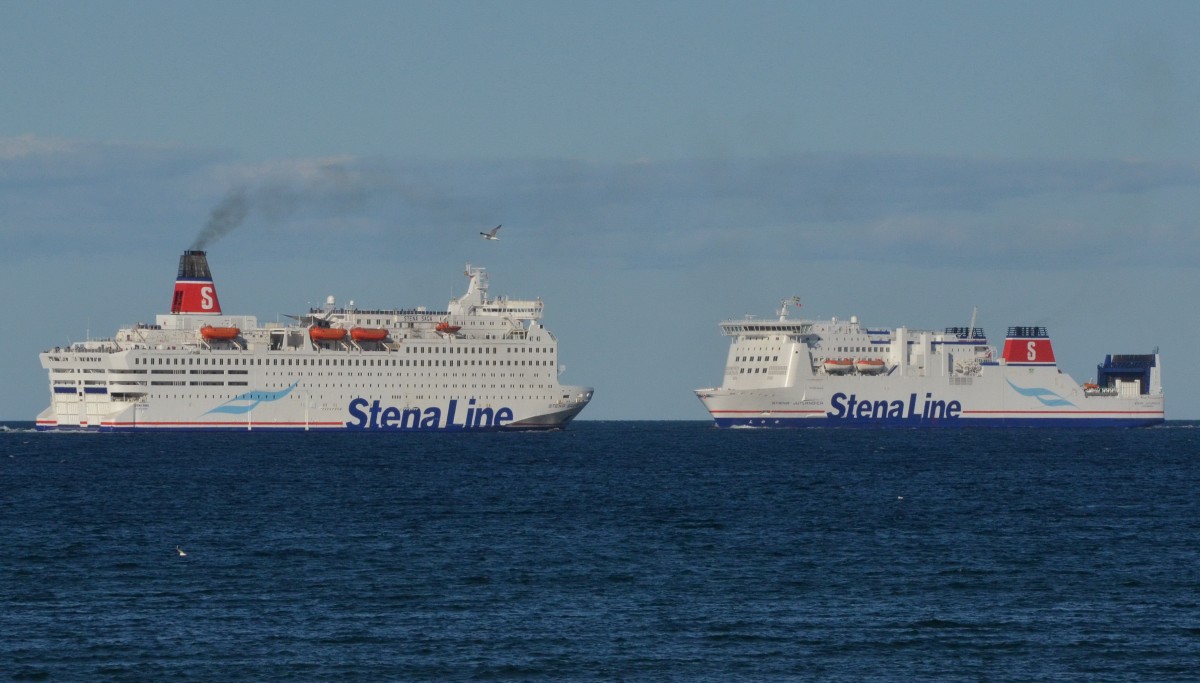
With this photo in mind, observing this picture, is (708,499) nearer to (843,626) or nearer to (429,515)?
(429,515)

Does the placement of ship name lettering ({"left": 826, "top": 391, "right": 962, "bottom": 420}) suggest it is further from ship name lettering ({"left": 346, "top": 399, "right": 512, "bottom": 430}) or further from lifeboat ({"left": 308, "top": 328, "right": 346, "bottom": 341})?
lifeboat ({"left": 308, "top": 328, "right": 346, "bottom": 341})

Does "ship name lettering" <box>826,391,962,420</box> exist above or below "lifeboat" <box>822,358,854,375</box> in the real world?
below

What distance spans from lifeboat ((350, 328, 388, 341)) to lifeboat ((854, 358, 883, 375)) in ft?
109

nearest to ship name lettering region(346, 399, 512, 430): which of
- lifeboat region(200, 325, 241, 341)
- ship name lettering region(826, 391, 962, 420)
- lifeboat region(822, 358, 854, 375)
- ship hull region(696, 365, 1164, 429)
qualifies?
lifeboat region(200, 325, 241, 341)

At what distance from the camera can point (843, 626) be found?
30.1 meters

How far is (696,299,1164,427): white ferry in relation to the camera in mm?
109875

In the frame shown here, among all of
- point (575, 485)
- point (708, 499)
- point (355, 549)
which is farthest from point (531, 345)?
point (355, 549)

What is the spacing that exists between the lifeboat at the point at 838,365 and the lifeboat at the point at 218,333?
3895cm

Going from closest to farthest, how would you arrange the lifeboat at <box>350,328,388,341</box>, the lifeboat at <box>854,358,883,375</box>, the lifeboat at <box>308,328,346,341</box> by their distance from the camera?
the lifeboat at <box>308,328,346,341</box> < the lifeboat at <box>350,328,388,341</box> < the lifeboat at <box>854,358,883,375</box>

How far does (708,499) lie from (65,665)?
31.2 m

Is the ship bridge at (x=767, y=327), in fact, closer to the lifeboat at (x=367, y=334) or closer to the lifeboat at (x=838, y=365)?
the lifeboat at (x=838, y=365)

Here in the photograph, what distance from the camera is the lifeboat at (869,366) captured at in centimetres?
11150

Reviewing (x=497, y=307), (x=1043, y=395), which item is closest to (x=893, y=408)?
(x=1043, y=395)

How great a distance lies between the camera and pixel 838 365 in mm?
110812
